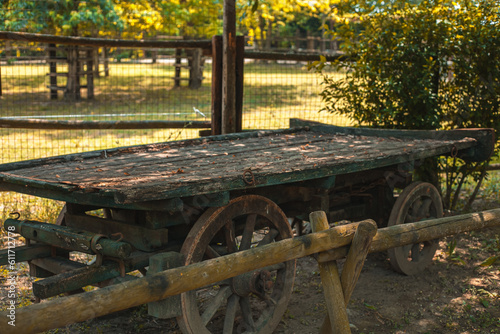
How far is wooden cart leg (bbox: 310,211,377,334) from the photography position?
10.2 feet

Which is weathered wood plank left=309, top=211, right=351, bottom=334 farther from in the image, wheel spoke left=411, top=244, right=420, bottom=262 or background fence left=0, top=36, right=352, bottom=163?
background fence left=0, top=36, right=352, bottom=163

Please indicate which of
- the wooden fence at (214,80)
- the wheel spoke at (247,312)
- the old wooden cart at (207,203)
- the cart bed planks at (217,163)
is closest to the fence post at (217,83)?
the wooden fence at (214,80)

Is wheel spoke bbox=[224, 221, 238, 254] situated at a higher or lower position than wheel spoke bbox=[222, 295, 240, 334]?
higher

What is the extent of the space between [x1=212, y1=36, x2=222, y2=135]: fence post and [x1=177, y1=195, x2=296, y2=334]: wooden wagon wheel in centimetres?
277

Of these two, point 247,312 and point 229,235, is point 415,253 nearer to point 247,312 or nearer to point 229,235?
point 247,312

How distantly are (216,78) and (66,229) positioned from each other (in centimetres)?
358

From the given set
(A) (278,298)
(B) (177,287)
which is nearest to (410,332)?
(A) (278,298)

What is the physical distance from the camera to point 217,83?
21.9 ft

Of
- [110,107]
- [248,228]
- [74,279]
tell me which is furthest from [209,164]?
[110,107]

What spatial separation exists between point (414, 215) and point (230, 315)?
7.67 ft

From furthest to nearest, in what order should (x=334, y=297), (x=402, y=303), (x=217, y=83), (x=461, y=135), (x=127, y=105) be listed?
(x=127, y=105)
(x=217, y=83)
(x=461, y=135)
(x=402, y=303)
(x=334, y=297)

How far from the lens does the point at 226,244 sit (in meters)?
3.95

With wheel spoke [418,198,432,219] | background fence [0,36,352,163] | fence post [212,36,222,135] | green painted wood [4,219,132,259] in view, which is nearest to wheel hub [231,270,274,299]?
green painted wood [4,219,132,259]

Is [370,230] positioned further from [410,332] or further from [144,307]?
[144,307]
